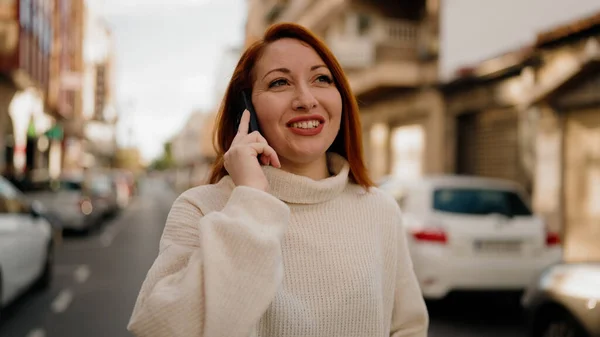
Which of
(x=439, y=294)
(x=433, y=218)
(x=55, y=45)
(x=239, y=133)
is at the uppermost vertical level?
(x=55, y=45)

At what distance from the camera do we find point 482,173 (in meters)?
14.5

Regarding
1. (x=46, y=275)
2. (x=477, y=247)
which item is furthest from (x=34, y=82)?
(x=477, y=247)

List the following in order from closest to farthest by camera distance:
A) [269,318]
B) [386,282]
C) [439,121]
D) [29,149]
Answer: [269,318], [386,282], [439,121], [29,149]

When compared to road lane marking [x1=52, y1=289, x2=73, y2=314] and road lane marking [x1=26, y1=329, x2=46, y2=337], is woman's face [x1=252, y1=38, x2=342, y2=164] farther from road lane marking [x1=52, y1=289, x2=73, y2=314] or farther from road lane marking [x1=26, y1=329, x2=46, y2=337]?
road lane marking [x1=52, y1=289, x2=73, y2=314]

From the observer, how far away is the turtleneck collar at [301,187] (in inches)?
68.4

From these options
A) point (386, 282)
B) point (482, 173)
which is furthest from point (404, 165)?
point (386, 282)

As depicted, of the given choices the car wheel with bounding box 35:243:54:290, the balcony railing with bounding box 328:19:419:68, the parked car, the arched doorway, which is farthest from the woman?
the arched doorway

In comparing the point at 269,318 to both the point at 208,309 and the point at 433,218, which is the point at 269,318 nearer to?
the point at 208,309

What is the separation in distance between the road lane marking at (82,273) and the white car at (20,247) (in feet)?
2.14

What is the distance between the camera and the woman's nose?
5.64 feet

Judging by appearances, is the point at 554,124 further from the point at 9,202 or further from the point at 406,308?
the point at 406,308

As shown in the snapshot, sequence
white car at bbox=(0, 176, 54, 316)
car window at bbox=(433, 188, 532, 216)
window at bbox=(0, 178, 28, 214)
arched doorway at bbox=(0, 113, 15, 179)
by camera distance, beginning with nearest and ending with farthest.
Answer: white car at bbox=(0, 176, 54, 316) < car window at bbox=(433, 188, 532, 216) < window at bbox=(0, 178, 28, 214) < arched doorway at bbox=(0, 113, 15, 179)

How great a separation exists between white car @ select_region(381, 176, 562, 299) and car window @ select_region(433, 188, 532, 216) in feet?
0.04

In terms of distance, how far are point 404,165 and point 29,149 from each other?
2228cm
